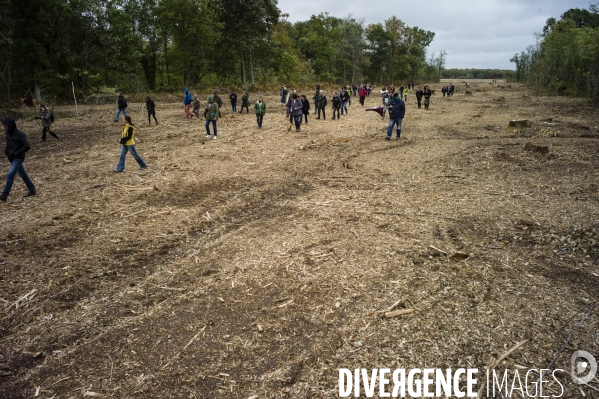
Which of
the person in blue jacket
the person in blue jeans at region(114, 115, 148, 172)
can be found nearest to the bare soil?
the person in blue jeans at region(114, 115, 148, 172)

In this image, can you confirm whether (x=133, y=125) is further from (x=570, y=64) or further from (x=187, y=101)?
(x=570, y=64)

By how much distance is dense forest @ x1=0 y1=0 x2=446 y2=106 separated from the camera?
89.0 feet

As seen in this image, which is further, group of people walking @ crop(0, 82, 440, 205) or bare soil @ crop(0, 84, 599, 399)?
group of people walking @ crop(0, 82, 440, 205)

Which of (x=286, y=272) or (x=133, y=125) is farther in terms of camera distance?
(x=133, y=125)

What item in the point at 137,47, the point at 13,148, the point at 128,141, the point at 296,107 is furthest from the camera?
the point at 137,47

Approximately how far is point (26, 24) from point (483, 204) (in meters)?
34.6

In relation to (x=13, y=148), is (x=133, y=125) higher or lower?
higher

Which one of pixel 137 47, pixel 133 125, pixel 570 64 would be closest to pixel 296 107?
pixel 133 125

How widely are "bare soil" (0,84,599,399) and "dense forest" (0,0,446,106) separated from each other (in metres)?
16.9

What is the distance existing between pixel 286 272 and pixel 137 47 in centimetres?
3779

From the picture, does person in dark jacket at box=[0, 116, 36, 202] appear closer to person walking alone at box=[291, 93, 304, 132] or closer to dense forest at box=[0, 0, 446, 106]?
person walking alone at box=[291, 93, 304, 132]

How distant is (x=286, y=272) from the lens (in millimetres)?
5312

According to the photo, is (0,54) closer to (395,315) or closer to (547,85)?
(395,315)

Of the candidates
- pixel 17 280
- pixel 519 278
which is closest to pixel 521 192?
pixel 519 278
